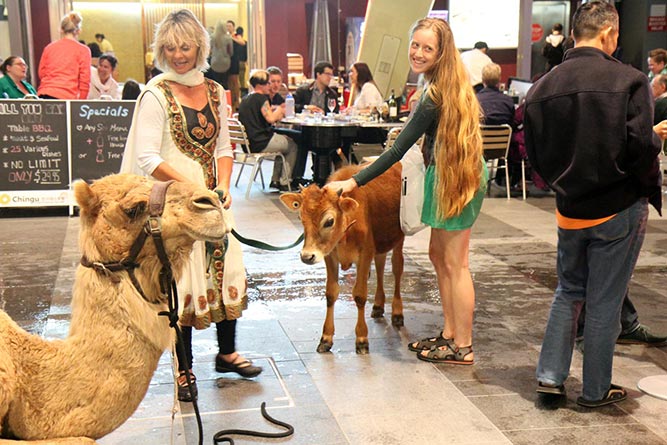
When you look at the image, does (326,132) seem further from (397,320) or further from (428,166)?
(428,166)

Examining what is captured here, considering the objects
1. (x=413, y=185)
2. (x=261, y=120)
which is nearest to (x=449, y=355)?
(x=413, y=185)

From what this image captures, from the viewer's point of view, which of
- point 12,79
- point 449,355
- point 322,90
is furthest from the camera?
point 322,90

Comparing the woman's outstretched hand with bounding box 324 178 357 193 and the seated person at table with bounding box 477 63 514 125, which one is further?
the seated person at table with bounding box 477 63 514 125

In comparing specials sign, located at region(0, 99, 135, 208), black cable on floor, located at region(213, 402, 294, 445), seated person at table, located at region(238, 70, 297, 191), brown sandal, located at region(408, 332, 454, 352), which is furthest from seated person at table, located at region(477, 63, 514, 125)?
black cable on floor, located at region(213, 402, 294, 445)

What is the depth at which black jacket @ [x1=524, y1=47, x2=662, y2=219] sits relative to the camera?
365 centimetres

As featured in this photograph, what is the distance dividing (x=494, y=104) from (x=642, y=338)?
5993mm

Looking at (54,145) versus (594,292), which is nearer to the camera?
(594,292)

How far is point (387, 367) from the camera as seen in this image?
15.3 feet

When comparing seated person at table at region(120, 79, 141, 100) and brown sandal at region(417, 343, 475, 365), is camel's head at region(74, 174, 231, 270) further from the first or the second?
seated person at table at region(120, 79, 141, 100)

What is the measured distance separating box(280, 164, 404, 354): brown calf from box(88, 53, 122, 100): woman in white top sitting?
815 centimetres

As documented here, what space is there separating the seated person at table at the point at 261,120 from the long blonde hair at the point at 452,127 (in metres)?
6.52

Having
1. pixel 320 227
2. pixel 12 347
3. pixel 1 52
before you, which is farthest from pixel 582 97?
pixel 1 52

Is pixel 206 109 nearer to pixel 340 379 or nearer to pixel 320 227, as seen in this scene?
pixel 320 227

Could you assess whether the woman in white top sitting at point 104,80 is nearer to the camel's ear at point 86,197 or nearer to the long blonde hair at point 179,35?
the long blonde hair at point 179,35
